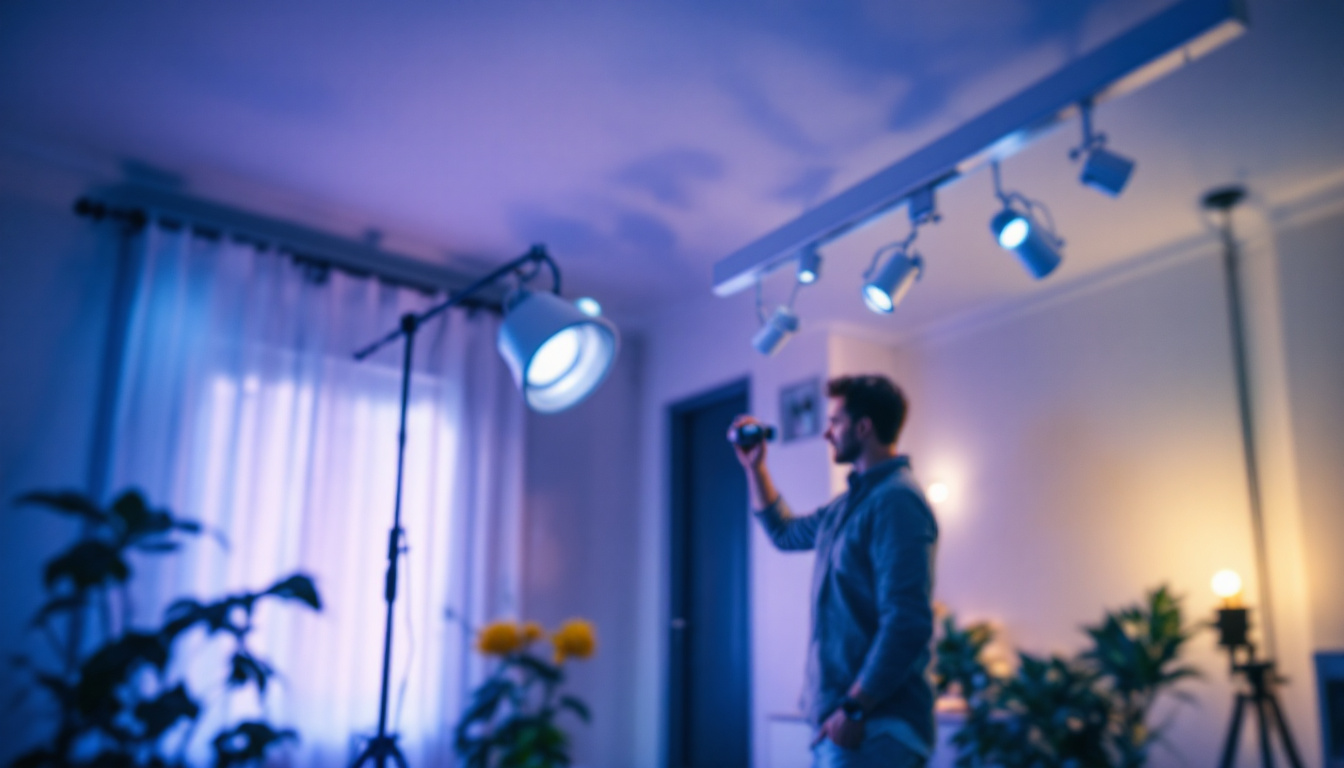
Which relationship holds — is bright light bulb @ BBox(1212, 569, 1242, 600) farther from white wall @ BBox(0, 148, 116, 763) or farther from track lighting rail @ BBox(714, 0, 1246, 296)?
white wall @ BBox(0, 148, 116, 763)

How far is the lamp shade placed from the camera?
210cm

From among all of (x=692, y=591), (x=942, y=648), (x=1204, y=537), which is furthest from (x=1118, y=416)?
(x=692, y=591)

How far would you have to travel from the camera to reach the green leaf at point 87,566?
2969 millimetres

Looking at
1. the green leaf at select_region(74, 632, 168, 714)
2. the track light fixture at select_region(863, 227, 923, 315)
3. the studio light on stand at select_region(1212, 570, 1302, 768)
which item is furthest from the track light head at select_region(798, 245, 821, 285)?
the green leaf at select_region(74, 632, 168, 714)

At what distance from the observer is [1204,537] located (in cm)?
383

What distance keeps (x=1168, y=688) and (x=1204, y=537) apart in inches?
23.9

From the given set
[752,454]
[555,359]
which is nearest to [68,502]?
[555,359]

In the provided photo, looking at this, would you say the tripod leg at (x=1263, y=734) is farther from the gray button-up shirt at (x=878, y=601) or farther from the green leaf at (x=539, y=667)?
the green leaf at (x=539, y=667)

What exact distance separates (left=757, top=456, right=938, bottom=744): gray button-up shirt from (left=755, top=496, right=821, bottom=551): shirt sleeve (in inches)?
7.9

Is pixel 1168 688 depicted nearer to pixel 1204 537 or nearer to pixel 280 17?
pixel 1204 537

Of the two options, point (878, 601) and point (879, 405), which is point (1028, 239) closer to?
point (879, 405)

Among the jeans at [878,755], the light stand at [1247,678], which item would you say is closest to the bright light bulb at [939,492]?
the light stand at [1247,678]

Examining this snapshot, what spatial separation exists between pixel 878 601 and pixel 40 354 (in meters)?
3.22

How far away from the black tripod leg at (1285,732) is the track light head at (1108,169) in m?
2.11
